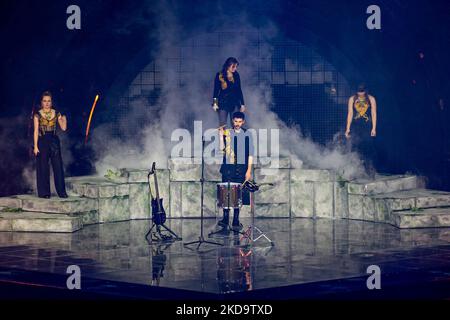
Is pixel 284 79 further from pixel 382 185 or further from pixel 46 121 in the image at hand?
pixel 46 121

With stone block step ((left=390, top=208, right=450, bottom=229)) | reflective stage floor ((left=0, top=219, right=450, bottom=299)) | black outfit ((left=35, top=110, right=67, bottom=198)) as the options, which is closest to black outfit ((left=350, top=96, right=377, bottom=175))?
reflective stage floor ((left=0, top=219, right=450, bottom=299))

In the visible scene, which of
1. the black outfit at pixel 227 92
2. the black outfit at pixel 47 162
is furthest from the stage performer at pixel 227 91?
the black outfit at pixel 47 162

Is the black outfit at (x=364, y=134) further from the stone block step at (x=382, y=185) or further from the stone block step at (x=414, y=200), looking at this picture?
the stone block step at (x=414, y=200)

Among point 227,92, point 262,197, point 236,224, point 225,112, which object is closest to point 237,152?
point 236,224

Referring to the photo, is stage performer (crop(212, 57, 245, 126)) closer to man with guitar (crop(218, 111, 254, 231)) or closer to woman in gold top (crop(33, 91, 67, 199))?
man with guitar (crop(218, 111, 254, 231))

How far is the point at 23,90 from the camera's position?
16344 mm

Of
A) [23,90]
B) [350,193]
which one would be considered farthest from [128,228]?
[350,193]

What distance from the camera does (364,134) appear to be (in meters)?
17.2

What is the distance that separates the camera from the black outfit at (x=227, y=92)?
16.3m

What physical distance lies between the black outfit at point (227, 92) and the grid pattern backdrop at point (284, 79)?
322 cm

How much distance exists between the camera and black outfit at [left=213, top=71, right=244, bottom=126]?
1630 cm

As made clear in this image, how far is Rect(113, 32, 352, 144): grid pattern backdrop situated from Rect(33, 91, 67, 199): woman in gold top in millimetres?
3903

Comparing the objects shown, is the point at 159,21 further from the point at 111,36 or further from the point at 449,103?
the point at 449,103

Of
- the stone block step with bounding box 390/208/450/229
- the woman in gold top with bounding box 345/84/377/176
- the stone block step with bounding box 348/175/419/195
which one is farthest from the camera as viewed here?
the woman in gold top with bounding box 345/84/377/176
